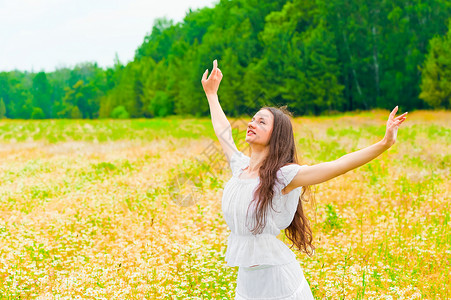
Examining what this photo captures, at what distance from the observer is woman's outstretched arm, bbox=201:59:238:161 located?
11.7 ft

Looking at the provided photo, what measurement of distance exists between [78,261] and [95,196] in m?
3.56

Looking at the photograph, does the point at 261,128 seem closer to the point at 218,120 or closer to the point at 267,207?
the point at 267,207

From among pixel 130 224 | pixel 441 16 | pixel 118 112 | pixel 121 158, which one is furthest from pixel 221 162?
pixel 118 112

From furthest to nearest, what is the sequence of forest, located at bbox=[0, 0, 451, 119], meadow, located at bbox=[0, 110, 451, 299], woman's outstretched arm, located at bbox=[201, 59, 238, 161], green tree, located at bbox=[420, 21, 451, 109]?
forest, located at bbox=[0, 0, 451, 119]
green tree, located at bbox=[420, 21, 451, 109]
meadow, located at bbox=[0, 110, 451, 299]
woman's outstretched arm, located at bbox=[201, 59, 238, 161]

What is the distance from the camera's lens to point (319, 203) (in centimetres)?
870

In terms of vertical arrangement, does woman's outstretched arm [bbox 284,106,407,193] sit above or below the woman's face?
below

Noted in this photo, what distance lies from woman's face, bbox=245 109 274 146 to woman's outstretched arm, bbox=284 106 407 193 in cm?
35

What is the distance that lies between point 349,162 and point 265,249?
784 mm

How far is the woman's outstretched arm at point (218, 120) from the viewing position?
3.57 meters

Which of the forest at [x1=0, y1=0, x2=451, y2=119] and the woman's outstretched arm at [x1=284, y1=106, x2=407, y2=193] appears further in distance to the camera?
the forest at [x1=0, y1=0, x2=451, y2=119]

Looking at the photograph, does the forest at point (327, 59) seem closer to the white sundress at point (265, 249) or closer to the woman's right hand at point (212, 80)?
the woman's right hand at point (212, 80)

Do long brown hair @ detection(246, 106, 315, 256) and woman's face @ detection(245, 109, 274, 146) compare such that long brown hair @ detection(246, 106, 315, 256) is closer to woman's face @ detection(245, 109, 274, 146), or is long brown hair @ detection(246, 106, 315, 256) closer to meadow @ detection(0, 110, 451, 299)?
woman's face @ detection(245, 109, 274, 146)

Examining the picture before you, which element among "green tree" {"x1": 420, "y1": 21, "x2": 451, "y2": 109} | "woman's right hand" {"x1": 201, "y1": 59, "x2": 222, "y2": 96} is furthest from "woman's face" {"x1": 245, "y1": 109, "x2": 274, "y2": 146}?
"green tree" {"x1": 420, "y1": 21, "x2": 451, "y2": 109}

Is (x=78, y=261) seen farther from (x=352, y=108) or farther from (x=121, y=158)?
(x=352, y=108)
